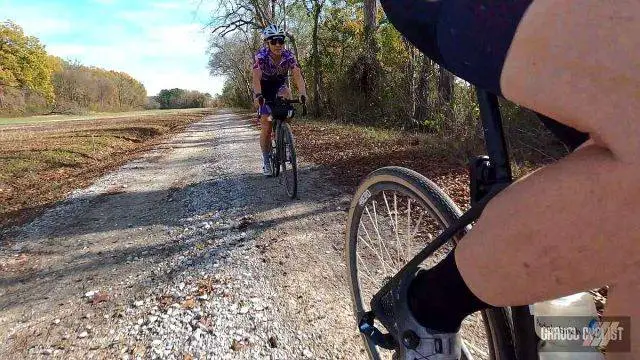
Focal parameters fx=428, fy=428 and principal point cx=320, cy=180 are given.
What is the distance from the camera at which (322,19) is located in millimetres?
19438

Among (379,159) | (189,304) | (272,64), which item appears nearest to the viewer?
(189,304)

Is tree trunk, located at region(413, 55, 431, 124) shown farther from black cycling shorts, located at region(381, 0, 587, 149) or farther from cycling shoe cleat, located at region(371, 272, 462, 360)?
black cycling shorts, located at region(381, 0, 587, 149)

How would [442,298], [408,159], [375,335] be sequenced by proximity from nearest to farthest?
[442,298] < [375,335] < [408,159]

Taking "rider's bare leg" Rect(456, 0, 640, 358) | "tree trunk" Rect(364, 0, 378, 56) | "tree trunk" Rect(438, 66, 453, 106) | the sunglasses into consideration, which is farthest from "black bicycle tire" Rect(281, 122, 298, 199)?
"tree trunk" Rect(364, 0, 378, 56)

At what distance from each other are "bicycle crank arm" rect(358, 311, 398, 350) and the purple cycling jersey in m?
4.56

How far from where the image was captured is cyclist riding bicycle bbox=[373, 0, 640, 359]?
650 mm

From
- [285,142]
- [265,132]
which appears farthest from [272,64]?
[285,142]

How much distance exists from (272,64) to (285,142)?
1.14 m

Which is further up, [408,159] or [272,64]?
[272,64]

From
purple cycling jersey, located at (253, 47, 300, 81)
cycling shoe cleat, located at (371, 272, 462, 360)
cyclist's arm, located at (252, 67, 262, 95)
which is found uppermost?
purple cycling jersey, located at (253, 47, 300, 81)

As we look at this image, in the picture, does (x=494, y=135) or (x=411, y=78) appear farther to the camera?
(x=411, y=78)

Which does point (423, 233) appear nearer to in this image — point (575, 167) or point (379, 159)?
point (575, 167)

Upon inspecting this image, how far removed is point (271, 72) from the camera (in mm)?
5723

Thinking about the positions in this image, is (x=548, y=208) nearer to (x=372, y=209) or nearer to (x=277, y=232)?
(x=372, y=209)
